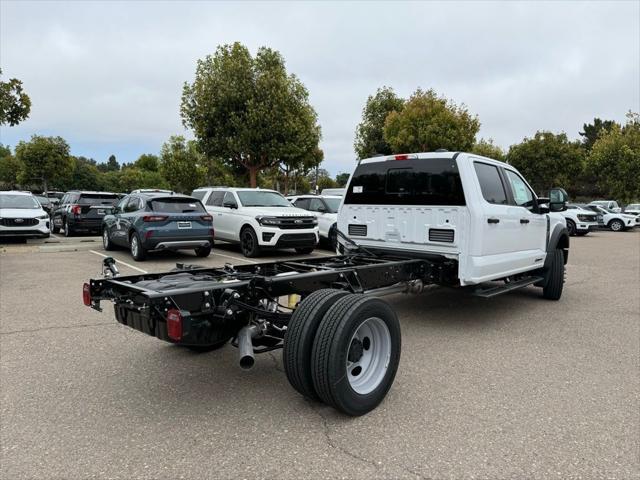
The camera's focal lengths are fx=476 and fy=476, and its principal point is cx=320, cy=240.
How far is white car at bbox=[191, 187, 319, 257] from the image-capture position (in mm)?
11703

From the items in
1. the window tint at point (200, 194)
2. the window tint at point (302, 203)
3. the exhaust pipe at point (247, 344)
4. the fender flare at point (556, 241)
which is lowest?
the exhaust pipe at point (247, 344)

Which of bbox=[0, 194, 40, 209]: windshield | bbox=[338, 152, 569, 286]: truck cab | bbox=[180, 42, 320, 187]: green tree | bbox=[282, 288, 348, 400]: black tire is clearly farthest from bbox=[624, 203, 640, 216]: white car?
bbox=[282, 288, 348, 400]: black tire

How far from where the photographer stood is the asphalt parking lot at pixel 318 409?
9.30 feet

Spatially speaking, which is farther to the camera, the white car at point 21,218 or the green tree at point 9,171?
the green tree at point 9,171

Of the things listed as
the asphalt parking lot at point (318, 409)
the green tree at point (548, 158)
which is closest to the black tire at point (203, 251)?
the asphalt parking lot at point (318, 409)

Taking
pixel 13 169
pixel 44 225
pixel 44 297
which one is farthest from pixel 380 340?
pixel 13 169

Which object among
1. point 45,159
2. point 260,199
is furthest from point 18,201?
point 45,159

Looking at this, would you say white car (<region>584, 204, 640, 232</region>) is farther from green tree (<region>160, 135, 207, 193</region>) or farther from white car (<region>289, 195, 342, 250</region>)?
green tree (<region>160, 135, 207, 193</region>)

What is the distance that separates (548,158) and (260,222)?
111ft

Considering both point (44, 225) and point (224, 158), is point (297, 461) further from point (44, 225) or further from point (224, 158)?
point (224, 158)

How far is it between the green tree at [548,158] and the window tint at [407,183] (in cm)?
3622

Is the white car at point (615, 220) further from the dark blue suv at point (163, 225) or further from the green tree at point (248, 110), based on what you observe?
the dark blue suv at point (163, 225)

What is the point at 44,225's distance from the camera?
1422 centimetres

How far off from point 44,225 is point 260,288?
43.1ft
